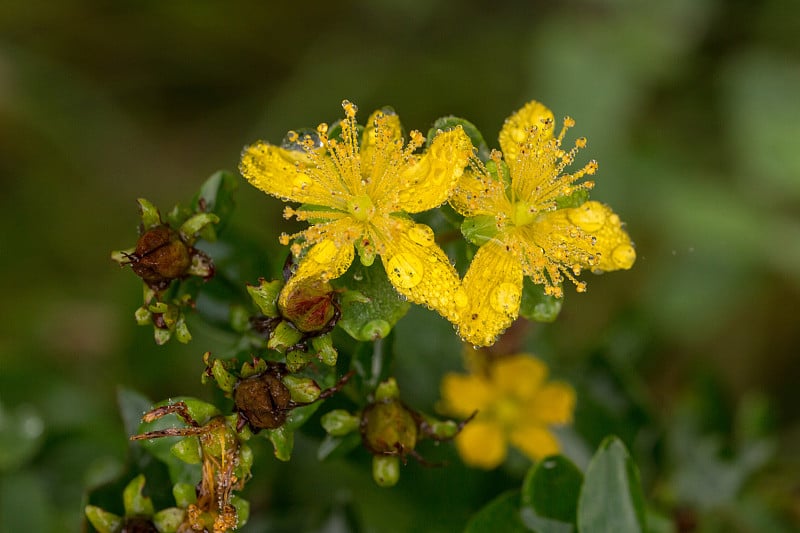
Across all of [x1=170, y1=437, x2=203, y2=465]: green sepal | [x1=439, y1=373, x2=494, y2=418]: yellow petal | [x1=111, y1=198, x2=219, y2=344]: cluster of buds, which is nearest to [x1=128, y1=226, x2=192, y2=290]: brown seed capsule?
[x1=111, y1=198, x2=219, y2=344]: cluster of buds

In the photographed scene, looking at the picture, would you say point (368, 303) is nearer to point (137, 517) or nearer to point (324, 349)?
point (324, 349)

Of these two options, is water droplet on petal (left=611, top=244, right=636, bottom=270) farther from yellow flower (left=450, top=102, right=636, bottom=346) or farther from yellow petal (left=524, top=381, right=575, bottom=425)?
yellow petal (left=524, top=381, right=575, bottom=425)

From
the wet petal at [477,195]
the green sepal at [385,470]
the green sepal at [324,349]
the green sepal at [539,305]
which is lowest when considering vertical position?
the green sepal at [385,470]

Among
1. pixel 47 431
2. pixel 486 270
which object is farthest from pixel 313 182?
pixel 47 431

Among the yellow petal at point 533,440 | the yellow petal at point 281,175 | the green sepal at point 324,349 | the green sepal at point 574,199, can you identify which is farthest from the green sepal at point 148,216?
the yellow petal at point 533,440

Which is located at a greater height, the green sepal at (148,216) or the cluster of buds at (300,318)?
the green sepal at (148,216)

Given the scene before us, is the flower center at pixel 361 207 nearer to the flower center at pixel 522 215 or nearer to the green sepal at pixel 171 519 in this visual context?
the flower center at pixel 522 215

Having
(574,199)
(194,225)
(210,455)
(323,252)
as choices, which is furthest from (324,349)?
(574,199)
